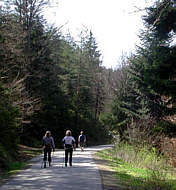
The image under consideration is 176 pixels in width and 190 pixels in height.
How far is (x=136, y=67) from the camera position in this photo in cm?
3338

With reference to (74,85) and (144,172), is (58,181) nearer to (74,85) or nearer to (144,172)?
(144,172)

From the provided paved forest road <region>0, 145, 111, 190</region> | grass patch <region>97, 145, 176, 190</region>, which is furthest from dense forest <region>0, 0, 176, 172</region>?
paved forest road <region>0, 145, 111, 190</region>

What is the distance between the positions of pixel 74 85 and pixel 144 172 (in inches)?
1599

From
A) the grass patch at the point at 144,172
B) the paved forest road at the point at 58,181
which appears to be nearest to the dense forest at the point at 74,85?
the grass patch at the point at 144,172

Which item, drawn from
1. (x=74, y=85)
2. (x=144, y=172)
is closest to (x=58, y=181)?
(x=144, y=172)

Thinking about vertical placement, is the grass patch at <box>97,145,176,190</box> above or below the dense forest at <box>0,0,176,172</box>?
below

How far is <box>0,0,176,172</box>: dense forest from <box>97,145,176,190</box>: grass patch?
1.50 meters

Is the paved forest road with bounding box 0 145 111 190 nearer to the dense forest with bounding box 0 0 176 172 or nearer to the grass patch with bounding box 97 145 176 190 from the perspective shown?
the grass patch with bounding box 97 145 176 190

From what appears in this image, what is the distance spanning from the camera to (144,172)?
1530cm

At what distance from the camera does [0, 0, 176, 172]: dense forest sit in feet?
55.7

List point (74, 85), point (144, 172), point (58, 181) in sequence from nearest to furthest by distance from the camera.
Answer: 1. point (58, 181)
2. point (144, 172)
3. point (74, 85)

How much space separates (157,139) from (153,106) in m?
8.46

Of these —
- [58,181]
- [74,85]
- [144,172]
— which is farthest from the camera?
[74,85]

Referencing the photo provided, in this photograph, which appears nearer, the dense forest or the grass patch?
the grass patch
